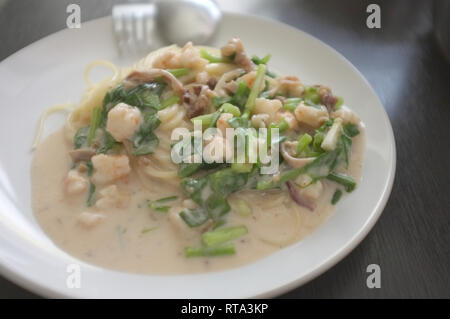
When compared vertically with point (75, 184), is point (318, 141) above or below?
above

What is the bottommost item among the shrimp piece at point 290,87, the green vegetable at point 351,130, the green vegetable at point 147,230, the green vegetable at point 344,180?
the green vegetable at point 147,230

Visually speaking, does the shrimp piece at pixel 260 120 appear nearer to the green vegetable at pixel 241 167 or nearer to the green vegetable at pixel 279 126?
the green vegetable at pixel 279 126

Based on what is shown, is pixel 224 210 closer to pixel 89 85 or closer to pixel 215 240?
pixel 215 240

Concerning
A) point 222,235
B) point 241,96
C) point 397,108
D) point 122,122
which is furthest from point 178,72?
point 397,108

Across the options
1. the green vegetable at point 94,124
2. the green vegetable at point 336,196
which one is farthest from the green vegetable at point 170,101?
the green vegetable at point 336,196

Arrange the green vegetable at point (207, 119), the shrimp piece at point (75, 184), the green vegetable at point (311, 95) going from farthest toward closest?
the green vegetable at point (311, 95), the green vegetable at point (207, 119), the shrimp piece at point (75, 184)

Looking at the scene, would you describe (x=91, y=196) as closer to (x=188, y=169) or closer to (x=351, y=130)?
(x=188, y=169)
